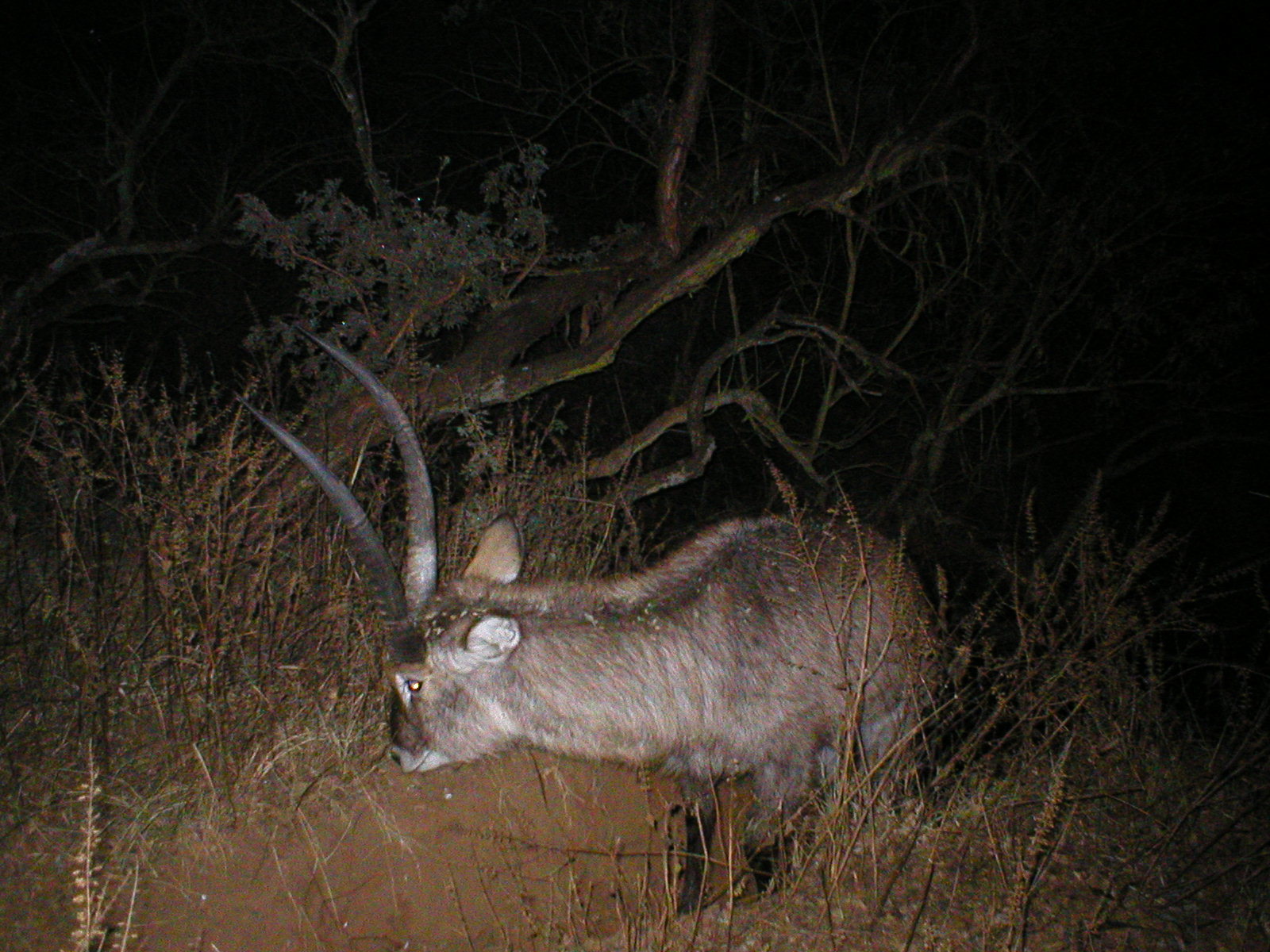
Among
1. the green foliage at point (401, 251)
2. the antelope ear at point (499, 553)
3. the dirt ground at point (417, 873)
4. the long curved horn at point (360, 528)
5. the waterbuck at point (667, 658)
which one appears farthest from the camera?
the green foliage at point (401, 251)

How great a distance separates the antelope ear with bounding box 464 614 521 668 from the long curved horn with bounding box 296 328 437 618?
267mm

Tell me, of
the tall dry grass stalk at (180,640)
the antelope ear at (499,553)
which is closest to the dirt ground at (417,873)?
the tall dry grass stalk at (180,640)

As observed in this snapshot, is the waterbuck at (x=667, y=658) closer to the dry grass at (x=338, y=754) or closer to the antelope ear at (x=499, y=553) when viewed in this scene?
the antelope ear at (x=499, y=553)

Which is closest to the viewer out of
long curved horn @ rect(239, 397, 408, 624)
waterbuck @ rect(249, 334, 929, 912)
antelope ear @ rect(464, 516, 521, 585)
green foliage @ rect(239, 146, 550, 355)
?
long curved horn @ rect(239, 397, 408, 624)

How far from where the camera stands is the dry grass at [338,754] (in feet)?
9.08

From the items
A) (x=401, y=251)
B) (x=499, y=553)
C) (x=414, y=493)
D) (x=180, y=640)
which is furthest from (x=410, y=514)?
(x=401, y=251)

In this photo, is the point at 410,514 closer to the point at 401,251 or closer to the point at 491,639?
the point at 491,639

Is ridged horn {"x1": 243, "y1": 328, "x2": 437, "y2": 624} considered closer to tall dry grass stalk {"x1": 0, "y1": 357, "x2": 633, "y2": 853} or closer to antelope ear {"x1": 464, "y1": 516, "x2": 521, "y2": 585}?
antelope ear {"x1": 464, "y1": 516, "x2": 521, "y2": 585}

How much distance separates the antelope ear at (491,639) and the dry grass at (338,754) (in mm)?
907

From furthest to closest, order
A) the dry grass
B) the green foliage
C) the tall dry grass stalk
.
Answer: the green foliage → the tall dry grass stalk → the dry grass

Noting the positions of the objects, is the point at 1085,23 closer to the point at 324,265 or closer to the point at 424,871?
the point at 324,265

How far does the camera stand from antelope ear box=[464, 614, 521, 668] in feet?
9.66

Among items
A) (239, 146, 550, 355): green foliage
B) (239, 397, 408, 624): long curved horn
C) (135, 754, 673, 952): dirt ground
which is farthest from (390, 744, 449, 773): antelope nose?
(239, 146, 550, 355): green foliage

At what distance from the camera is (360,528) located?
276 cm
